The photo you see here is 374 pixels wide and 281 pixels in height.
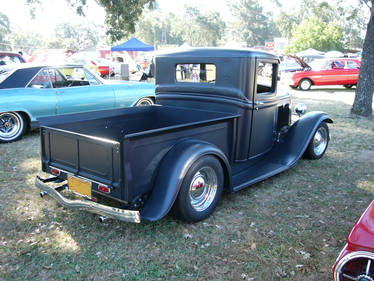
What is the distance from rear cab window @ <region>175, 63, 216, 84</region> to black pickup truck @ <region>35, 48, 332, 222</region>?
A: 0.01m

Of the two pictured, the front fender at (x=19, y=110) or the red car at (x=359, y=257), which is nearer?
the red car at (x=359, y=257)

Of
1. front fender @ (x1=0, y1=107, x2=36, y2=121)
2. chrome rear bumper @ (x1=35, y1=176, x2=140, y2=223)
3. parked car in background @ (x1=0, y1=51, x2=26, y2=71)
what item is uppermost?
parked car in background @ (x1=0, y1=51, x2=26, y2=71)

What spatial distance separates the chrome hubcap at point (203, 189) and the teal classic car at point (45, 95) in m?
4.08

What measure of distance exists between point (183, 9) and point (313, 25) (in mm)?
52193

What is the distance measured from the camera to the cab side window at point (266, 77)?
4.14 metres

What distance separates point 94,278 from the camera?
257 cm

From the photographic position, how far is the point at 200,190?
3.41 meters

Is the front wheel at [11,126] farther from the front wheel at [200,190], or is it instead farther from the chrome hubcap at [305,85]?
the chrome hubcap at [305,85]

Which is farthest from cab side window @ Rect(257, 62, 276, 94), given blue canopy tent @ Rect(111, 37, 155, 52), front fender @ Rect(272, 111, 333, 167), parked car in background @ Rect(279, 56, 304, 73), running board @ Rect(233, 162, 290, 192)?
blue canopy tent @ Rect(111, 37, 155, 52)

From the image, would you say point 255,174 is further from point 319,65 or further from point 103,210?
point 319,65

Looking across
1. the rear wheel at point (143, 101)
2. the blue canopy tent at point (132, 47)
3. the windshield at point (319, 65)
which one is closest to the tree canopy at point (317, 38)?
the blue canopy tent at point (132, 47)

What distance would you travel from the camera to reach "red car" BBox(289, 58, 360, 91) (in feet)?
49.1

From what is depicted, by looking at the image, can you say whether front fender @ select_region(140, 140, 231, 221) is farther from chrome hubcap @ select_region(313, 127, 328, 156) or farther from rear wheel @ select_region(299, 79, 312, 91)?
rear wheel @ select_region(299, 79, 312, 91)

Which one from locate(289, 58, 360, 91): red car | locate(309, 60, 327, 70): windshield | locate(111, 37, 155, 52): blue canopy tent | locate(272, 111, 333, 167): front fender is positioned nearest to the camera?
locate(272, 111, 333, 167): front fender
